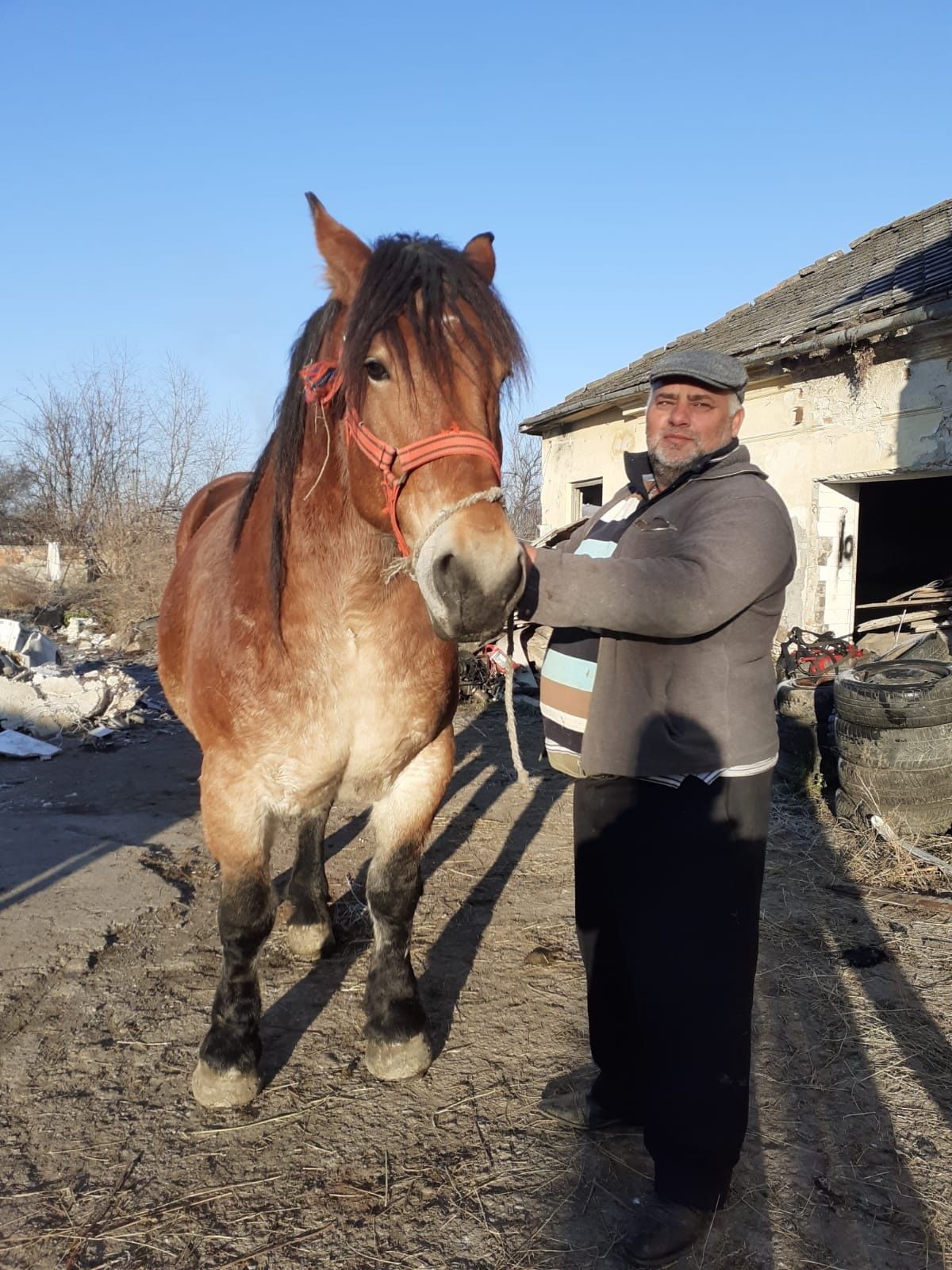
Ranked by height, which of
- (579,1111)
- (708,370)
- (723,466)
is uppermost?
(708,370)

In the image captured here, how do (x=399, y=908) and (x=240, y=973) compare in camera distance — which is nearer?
(x=240, y=973)

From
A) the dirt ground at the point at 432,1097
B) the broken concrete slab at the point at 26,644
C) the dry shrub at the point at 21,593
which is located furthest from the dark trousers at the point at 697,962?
the dry shrub at the point at 21,593

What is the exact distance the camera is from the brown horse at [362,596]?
5.38 ft

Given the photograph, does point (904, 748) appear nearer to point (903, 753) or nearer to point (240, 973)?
point (903, 753)

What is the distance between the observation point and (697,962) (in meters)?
1.78

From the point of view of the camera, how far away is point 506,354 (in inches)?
72.1

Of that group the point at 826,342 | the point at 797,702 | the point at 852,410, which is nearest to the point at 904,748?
the point at 797,702

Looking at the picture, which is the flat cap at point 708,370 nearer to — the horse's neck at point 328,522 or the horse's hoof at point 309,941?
the horse's neck at point 328,522

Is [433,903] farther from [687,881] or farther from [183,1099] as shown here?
[687,881]

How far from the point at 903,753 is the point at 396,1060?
345 cm

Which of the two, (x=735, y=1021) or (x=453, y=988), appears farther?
(x=453, y=988)

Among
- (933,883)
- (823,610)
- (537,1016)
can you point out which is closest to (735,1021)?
(537,1016)

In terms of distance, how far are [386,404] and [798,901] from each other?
328 cm

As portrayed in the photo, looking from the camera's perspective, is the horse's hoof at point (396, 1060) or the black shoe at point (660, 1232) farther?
the horse's hoof at point (396, 1060)
